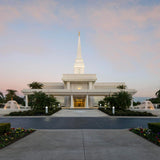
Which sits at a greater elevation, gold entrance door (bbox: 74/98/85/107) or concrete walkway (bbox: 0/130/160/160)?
gold entrance door (bbox: 74/98/85/107)

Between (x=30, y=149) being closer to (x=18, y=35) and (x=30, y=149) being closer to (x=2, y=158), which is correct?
(x=2, y=158)

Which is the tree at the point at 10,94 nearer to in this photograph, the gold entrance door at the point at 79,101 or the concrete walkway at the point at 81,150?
the gold entrance door at the point at 79,101

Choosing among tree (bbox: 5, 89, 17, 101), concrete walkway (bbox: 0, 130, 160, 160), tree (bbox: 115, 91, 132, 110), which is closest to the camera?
concrete walkway (bbox: 0, 130, 160, 160)

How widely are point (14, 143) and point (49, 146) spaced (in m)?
2.07

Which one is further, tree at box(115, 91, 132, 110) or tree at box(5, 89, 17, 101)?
tree at box(5, 89, 17, 101)

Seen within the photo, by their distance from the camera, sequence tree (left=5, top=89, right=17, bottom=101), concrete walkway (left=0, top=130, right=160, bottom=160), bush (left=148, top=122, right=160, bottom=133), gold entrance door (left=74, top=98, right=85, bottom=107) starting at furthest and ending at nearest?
1. tree (left=5, top=89, right=17, bottom=101)
2. gold entrance door (left=74, top=98, right=85, bottom=107)
3. bush (left=148, top=122, right=160, bottom=133)
4. concrete walkway (left=0, top=130, right=160, bottom=160)

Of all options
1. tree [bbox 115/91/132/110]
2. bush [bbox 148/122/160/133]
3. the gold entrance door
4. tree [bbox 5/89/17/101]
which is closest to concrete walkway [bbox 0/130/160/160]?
bush [bbox 148/122/160/133]

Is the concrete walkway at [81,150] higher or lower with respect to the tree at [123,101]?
lower

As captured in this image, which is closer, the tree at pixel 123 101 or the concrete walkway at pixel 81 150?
the concrete walkway at pixel 81 150

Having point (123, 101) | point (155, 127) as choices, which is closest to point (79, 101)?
point (123, 101)

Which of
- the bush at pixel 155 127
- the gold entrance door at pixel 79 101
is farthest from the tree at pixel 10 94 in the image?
the bush at pixel 155 127

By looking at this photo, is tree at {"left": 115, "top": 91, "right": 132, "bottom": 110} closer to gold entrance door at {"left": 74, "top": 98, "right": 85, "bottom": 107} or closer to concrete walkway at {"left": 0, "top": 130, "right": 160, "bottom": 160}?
concrete walkway at {"left": 0, "top": 130, "right": 160, "bottom": 160}

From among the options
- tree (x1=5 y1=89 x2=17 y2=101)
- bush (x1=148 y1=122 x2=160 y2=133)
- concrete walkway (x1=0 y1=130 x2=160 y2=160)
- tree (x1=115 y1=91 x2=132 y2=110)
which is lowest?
concrete walkway (x1=0 y1=130 x2=160 y2=160)

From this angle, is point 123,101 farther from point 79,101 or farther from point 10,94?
point 10,94
